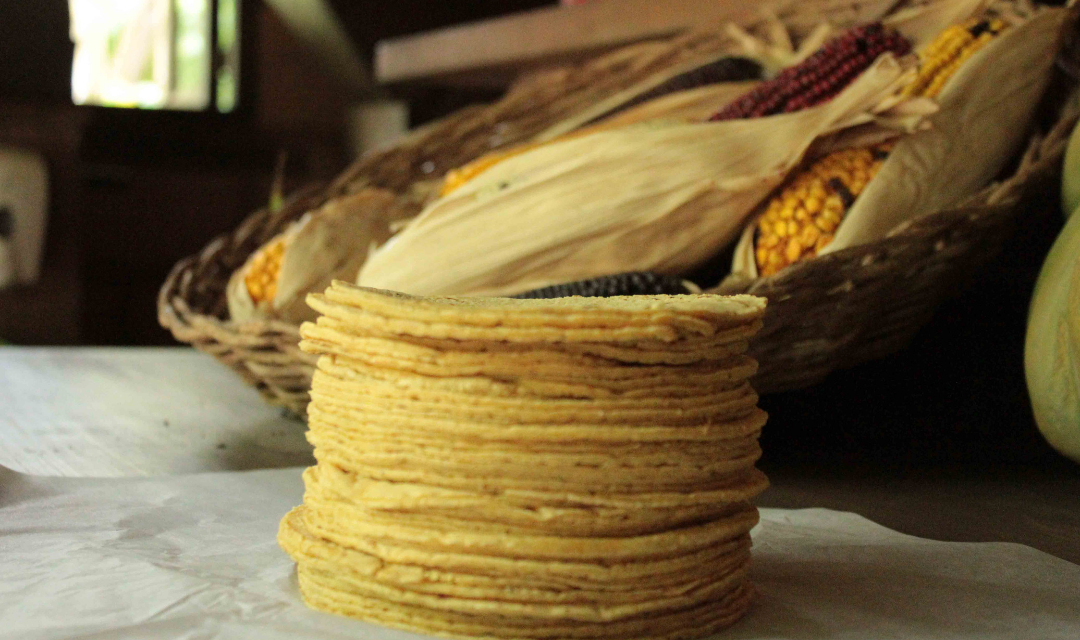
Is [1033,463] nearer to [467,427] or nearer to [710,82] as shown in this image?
[710,82]

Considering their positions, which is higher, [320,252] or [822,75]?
[822,75]

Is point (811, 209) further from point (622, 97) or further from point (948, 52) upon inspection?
point (622, 97)

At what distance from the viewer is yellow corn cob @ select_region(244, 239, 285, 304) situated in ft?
5.15

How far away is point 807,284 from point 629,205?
0.28m

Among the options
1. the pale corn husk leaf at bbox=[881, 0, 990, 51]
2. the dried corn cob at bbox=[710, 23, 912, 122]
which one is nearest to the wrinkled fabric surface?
the dried corn cob at bbox=[710, 23, 912, 122]

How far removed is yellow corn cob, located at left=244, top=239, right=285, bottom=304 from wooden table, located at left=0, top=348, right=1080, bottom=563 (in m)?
0.20

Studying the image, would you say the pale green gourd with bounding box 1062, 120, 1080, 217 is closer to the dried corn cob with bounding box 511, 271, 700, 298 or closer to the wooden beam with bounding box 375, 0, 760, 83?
the dried corn cob with bounding box 511, 271, 700, 298

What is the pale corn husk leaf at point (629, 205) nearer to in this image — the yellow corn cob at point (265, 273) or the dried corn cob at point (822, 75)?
the dried corn cob at point (822, 75)

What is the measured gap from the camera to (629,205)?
133cm

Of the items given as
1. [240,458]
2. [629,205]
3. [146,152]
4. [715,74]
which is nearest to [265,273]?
[240,458]

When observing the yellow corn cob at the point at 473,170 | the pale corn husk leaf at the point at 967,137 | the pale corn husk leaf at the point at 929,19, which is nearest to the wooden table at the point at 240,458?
the pale corn husk leaf at the point at 967,137

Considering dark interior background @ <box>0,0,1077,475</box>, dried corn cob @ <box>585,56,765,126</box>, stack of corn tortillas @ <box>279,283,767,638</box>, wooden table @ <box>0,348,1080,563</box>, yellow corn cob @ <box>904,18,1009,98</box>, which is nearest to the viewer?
stack of corn tortillas @ <box>279,283,767,638</box>

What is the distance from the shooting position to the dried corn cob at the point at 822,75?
1.43 metres

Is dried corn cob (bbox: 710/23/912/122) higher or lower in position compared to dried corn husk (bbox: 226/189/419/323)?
higher
